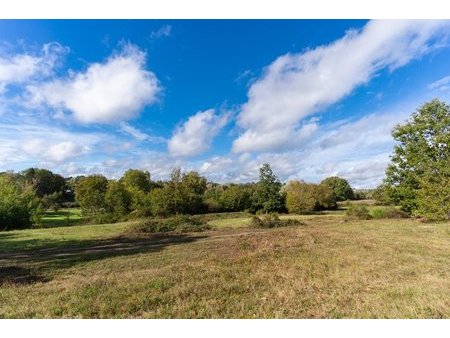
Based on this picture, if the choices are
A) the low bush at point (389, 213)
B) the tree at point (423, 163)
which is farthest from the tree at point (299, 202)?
the tree at point (423, 163)

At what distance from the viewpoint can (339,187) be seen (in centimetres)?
9569

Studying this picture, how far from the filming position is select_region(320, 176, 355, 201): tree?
94331mm

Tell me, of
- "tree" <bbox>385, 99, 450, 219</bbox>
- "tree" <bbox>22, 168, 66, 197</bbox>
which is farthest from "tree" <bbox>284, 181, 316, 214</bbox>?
"tree" <bbox>22, 168, 66, 197</bbox>

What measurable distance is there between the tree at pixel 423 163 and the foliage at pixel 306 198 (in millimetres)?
26226

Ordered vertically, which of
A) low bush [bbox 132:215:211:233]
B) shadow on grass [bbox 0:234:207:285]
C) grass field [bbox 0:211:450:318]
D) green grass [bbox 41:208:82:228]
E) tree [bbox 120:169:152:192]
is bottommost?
grass field [bbox 0:211:450:318]

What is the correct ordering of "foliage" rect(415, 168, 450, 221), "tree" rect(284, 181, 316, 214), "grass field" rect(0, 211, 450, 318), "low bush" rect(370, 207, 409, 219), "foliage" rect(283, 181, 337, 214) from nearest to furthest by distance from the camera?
"grass field" rect(0, 211, 450, 318) → "foliage" rect(415, 168, 450, 221) → "low bush" rect(370, 207, 409, 219) → "tree" rect(284, 181, 316, 214) → "foliage" rect(283, 181, 337, 214)

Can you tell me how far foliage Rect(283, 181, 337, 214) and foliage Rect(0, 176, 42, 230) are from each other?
4516cm

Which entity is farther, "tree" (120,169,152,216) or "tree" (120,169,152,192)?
"tree" (120,169,152,192)

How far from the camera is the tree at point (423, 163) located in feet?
96.4

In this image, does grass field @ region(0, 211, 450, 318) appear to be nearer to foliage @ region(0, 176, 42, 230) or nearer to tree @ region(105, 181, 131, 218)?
foliage @ region(0, 176, 42, 230)

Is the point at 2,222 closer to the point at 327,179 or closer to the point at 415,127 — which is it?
the point at 415,127

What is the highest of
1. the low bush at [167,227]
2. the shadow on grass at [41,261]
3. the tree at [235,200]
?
the tree at [235,200]

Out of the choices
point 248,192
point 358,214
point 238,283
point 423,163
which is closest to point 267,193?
point 248,192

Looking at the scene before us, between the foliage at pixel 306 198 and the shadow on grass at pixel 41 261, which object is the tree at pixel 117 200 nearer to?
the foliage at pixel 306 198
